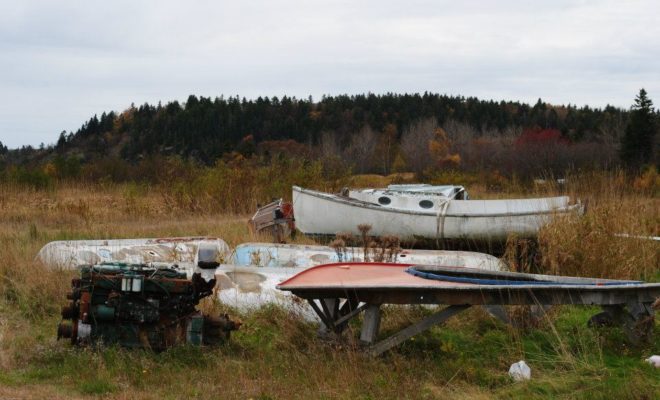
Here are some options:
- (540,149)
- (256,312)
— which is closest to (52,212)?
(256,312)

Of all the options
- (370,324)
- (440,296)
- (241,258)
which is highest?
(440,296)

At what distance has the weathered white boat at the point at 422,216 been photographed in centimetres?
1180

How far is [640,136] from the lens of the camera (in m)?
41.2

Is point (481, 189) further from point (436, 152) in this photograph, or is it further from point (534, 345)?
point (436, 152)

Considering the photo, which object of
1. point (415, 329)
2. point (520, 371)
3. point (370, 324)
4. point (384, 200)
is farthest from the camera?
point (384, 200)

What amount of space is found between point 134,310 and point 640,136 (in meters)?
40.4

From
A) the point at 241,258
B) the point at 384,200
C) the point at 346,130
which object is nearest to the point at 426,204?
the point at 384,200

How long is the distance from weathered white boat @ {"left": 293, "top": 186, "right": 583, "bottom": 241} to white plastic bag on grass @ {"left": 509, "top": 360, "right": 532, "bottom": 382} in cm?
574

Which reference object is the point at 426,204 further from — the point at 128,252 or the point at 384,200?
the point at 128,252

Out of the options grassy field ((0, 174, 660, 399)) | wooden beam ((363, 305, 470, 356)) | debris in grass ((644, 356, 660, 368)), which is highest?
wooden beam ((363, 305, 470, 356))

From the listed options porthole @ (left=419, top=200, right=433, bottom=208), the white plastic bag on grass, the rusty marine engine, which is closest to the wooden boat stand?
the white plastic bag on grass

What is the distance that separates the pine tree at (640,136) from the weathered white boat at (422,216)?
30.2m

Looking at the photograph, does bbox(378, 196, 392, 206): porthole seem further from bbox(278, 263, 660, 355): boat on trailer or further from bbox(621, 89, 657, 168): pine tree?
bbox(621, 89, 657, 168): pine tree

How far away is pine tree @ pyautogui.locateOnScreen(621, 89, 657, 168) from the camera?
4084 cm
